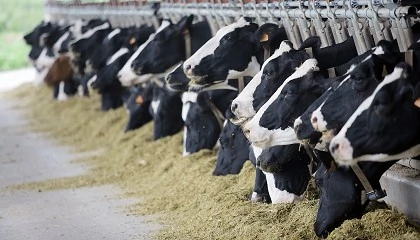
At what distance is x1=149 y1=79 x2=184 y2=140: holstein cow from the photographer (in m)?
12.0

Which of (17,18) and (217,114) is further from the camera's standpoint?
(17,18)

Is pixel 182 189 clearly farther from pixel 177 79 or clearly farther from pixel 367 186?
pixel 367 186

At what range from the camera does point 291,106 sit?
23.1 ft

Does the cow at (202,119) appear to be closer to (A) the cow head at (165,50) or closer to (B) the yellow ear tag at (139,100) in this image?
(A) the cow head at (165,50)

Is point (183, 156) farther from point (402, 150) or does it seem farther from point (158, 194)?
point (402, 150)

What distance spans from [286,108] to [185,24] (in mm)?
4063

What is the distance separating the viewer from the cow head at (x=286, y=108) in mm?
7000

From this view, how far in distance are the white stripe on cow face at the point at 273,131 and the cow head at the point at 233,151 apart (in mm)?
2043

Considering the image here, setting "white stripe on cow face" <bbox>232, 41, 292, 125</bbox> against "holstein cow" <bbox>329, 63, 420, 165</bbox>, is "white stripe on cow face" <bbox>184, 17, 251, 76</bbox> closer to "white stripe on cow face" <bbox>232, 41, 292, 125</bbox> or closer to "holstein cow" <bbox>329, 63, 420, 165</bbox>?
"white stripe on cow face" <bbox>232, 41, 292, 125</bbox>

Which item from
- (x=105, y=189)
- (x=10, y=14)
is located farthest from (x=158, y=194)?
(x=10, y=14)

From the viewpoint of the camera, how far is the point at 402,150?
5922 millimetres

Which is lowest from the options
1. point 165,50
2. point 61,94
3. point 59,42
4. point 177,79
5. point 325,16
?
point 61,94

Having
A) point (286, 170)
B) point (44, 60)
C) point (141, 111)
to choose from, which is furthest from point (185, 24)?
point (44, 60)

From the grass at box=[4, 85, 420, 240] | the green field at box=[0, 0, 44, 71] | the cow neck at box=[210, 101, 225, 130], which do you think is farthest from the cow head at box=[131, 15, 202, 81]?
the green field at box=[0, 0, 44, 71]
